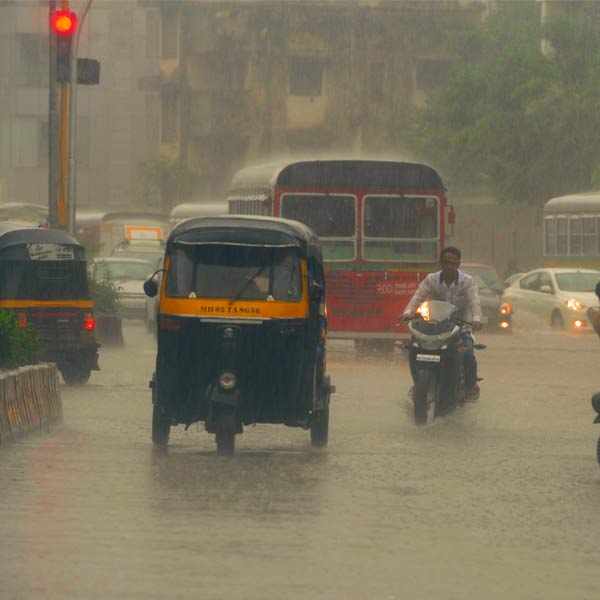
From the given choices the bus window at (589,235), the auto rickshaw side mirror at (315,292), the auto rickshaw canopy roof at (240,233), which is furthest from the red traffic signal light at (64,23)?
the bus window at (589,235)

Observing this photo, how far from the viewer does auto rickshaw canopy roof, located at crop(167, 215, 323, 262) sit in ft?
46.4

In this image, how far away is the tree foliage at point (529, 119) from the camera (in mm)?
54812

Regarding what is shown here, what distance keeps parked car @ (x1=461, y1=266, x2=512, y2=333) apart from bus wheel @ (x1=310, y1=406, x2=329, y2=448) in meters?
20.5

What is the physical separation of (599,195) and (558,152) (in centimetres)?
1291

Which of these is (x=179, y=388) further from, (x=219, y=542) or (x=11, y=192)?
(x=11, y=192)

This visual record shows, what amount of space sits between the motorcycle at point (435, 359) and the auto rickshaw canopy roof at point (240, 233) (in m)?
2.80

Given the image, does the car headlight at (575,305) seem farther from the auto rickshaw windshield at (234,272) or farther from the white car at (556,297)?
the auto rickshaw windshield at (234,272)

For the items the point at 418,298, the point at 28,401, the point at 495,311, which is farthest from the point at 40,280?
the point at 495,311

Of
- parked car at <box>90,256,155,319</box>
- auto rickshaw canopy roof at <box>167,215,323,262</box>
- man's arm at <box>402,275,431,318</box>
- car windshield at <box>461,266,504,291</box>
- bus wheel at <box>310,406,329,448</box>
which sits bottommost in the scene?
parked car at <box>90,256,155,319</box>

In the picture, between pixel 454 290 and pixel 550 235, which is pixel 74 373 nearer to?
pixel 454 290

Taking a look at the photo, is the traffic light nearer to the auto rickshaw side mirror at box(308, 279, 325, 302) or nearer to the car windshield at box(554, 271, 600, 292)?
the auto rickshaw side mirror at box(308, 279, 325, 302)

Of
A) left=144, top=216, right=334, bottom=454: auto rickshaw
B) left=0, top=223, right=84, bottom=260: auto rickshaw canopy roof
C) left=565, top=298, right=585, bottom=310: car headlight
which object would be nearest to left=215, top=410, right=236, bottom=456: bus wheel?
left=144, top=216, right=334, bottom=454: auto rickshaw

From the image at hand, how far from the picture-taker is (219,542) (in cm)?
938

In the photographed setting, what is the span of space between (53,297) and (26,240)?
2.94ft
